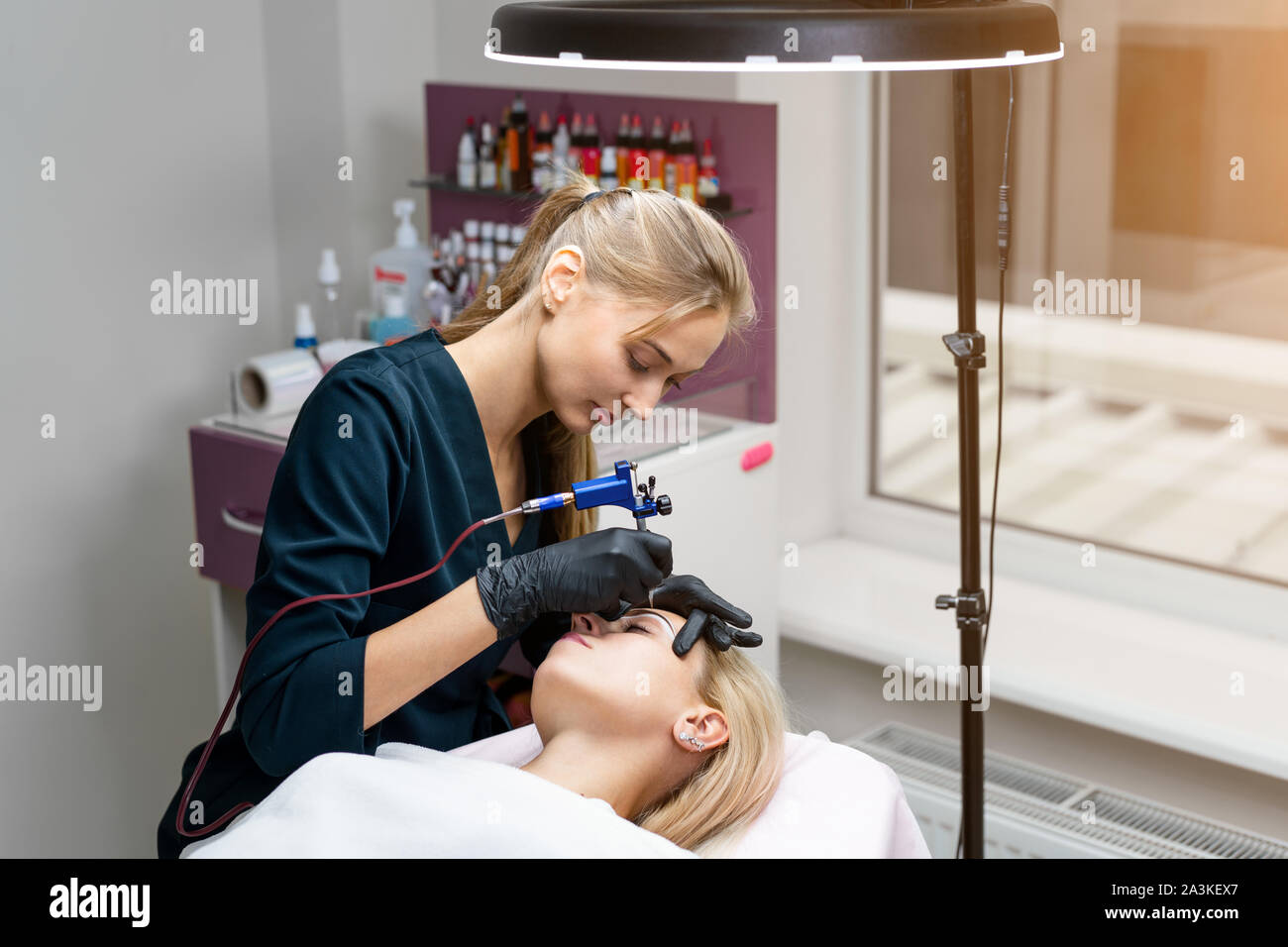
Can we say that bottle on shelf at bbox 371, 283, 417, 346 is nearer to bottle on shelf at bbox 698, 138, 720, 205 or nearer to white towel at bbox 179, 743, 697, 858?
bottle on shelf at bbox 698, 138, 720, 205

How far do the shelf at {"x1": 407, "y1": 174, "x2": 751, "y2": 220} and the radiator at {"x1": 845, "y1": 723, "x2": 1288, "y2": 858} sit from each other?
84 centimetres

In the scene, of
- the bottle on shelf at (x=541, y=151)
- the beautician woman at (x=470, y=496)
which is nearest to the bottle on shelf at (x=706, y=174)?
the bottle on shelf at (x=541, y=151)

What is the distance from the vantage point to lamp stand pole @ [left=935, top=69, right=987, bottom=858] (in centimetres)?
134

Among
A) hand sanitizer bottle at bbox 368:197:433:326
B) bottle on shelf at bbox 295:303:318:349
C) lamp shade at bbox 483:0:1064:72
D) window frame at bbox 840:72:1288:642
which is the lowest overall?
window frame at bbox 840:72:1288:642

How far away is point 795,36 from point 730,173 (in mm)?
1128

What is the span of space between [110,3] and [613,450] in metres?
1.05

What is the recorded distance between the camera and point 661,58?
A: 0.88 meters

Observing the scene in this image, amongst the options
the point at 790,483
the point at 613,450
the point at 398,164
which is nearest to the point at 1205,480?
the point at 790,483

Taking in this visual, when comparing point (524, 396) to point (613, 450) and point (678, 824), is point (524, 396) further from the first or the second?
point (613, 450)

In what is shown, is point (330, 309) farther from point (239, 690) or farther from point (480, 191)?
point (239, 690)

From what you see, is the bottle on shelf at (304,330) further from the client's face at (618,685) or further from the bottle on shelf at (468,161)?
the client's face at (618,685)

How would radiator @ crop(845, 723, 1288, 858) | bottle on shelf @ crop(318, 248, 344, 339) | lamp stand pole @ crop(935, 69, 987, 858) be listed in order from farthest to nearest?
bottle on shelf @ crop(318, 248, 344, 339)
radiator @ crop(845, 723, 1288, 858)
lamp stand pole @ crop(935, 69, 987, 858)

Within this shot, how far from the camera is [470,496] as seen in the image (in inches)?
49.7

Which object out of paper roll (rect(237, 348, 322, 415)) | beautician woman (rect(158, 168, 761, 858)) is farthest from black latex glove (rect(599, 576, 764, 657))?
paper roll (rect(237, 348, 322, 415))
